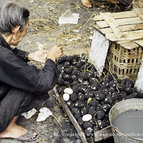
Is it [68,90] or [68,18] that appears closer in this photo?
[68,90]

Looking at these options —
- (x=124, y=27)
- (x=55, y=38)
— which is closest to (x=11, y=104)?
(x=124, y=27)

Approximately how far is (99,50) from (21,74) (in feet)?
5.31

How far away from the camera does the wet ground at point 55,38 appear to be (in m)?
3.43

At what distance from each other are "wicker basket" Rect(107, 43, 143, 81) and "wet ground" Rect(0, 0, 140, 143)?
3.18 feet

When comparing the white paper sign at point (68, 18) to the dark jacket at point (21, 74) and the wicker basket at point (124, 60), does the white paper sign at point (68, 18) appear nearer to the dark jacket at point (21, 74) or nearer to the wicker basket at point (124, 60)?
the wicker basket at point (124, 60)

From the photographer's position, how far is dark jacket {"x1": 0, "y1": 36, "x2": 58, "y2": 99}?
278 centimetres

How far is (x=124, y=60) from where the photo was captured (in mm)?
3807

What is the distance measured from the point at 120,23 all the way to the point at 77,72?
980mm

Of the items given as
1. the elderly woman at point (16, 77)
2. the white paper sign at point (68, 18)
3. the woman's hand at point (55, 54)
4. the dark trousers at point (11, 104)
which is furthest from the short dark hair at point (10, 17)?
the white paper sign at point (68, 18)

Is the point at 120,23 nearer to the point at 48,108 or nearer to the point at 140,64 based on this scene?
the point at 140,64

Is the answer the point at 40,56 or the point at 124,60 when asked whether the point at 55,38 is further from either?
the point at 124,60

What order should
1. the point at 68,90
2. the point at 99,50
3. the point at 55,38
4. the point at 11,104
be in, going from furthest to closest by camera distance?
the point at 55,38, the point at 99,50, the point at 68,90, the point at 11,104

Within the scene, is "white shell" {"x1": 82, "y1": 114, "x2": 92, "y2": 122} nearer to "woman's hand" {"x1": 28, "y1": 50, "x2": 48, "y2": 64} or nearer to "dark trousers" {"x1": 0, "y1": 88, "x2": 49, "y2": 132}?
"dark trousers" {"x1": 0, "y1": 88, "x2": 49, "y2": 132}

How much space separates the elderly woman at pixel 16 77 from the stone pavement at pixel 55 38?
0.25 meters
